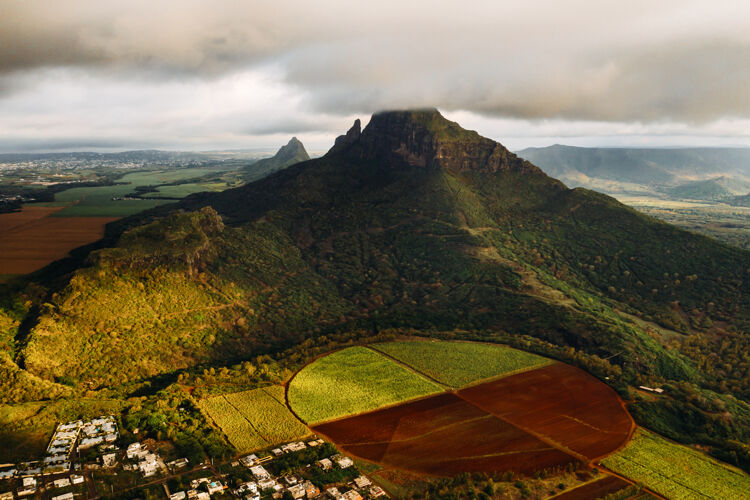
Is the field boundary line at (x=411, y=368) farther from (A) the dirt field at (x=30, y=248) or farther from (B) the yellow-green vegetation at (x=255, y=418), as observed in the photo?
(A) the dirt field at (x=30, y=248)

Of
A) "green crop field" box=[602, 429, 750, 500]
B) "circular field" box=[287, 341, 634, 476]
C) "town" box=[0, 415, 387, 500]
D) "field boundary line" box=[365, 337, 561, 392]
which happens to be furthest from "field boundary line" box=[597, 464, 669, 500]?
"town" box=[0, 415, 387, 500]

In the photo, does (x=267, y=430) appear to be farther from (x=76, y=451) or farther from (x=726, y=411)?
Answer: (x=726, y=411)

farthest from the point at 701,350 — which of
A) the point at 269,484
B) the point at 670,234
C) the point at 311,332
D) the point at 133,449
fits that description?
the point at 133,449

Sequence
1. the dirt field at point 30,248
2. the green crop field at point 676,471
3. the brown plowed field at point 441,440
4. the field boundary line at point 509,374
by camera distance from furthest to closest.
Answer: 1. the dirt field at point 30,248
2. the field boundary line at point 509,374
3. the brown plowed field at point 441,440
4. the green crop field at point 676,471

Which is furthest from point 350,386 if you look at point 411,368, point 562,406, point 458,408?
point 562,406

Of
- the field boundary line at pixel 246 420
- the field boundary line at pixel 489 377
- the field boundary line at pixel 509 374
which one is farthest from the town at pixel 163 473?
the field boundary line at pixel 509 374

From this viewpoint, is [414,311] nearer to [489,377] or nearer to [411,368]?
[411,368]
